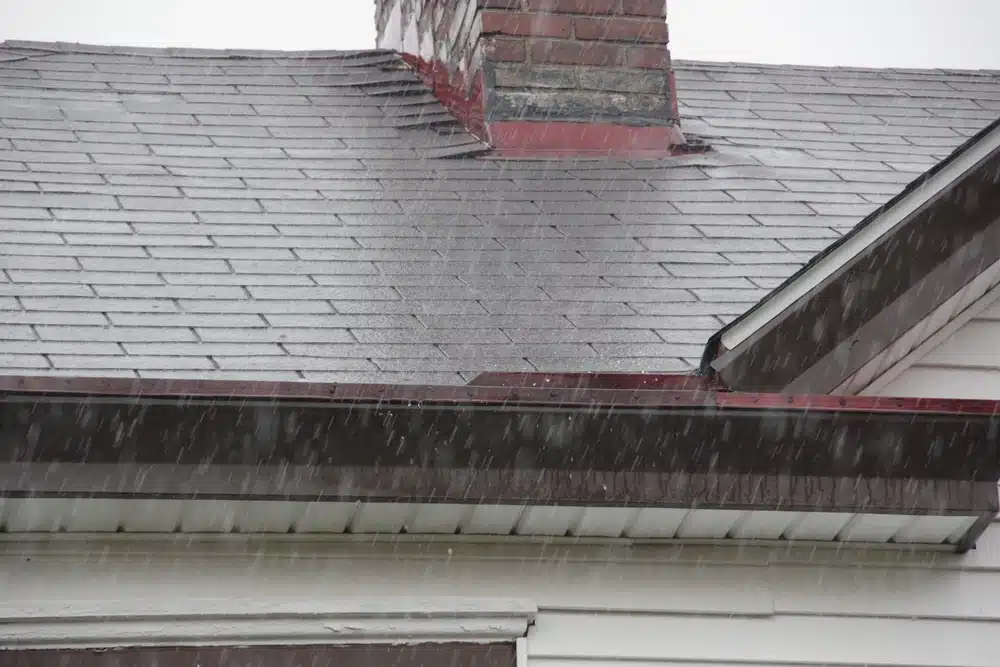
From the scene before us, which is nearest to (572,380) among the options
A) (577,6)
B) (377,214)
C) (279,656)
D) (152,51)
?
(279,656)

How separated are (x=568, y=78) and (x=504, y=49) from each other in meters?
0.31

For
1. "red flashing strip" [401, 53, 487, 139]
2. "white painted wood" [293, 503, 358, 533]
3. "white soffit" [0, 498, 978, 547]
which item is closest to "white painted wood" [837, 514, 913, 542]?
"white soffit" [0, 498, 978, 547]

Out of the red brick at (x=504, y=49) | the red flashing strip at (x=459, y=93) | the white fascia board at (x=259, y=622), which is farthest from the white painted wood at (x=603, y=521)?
the red brick at (x=504, y=49)

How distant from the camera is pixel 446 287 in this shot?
197 inches

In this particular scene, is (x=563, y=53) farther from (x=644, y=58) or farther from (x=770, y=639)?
(x=770, y=639)

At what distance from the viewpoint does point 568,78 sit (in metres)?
6.61

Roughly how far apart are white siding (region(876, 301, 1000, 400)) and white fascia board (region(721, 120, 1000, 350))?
472 mm

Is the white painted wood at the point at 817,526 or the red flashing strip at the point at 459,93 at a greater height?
the red flashing strip at the point at 459,93

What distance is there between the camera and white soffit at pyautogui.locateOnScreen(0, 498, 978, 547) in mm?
3975

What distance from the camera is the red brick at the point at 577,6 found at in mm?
6664

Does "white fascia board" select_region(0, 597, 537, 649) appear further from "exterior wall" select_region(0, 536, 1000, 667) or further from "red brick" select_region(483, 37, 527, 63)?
"red brick" select_region(483, 37, 527, 63)

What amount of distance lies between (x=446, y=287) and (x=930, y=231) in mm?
1563

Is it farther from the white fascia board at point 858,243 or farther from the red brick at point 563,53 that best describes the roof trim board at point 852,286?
the red brick at point 563,53

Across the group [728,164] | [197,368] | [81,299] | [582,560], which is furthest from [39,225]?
[728,164]
